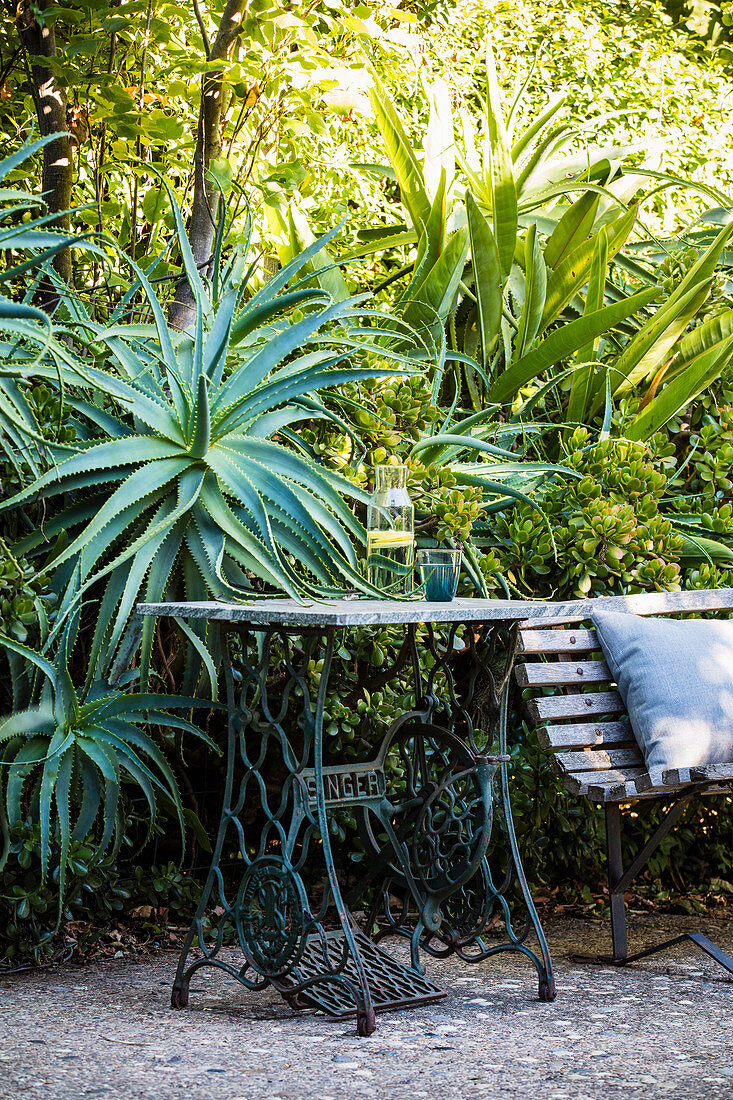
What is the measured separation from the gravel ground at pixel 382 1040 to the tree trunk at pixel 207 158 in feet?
6.97

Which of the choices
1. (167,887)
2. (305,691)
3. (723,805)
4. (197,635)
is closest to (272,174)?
(197,635)

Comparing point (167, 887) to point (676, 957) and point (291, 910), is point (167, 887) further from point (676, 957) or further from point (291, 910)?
point (676, 957)

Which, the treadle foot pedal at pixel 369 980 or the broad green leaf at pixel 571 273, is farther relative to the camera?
the broad green leaf at pixel 571 273

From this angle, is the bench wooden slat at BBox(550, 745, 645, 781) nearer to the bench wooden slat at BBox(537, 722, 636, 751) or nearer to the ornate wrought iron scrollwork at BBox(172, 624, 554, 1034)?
the bench wooden slat at BBox(537, 722, 636, 751)

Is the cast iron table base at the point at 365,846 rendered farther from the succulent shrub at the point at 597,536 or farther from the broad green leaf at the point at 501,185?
the broad green leaf at the point at 501,185

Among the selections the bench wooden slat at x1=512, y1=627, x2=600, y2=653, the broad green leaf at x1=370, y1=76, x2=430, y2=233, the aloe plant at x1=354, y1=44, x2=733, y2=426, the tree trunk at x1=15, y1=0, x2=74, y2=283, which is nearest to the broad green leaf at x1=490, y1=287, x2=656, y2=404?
the aloe plant at x1=354, y1=44, x2=733, y2=426

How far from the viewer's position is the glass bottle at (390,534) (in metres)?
2.69

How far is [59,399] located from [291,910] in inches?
59.0

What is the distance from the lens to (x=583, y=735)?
3.00 m

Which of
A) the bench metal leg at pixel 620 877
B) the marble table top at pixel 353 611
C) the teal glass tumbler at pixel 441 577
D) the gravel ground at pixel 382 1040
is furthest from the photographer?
the bench metal leg at pixel 620 877

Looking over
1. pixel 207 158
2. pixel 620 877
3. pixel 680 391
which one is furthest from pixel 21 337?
pixel 680 391

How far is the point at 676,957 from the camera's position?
2.99 meters

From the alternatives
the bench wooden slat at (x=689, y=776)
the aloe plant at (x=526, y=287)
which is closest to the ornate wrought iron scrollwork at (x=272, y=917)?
the bench wooden slat at (x=689, y=776)

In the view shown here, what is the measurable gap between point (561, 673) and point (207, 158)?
83.4 inches
